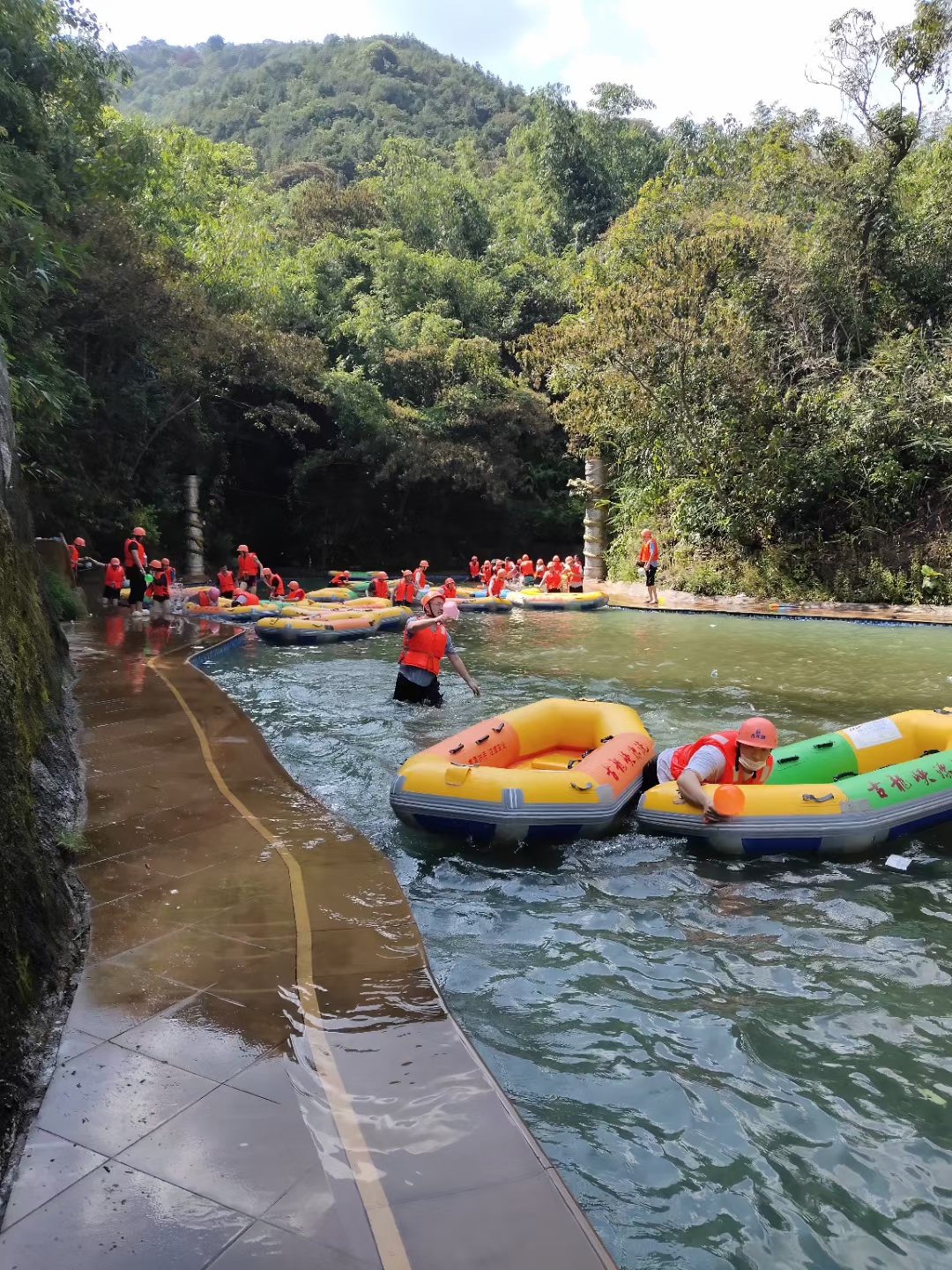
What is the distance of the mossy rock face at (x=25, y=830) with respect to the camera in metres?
2.91

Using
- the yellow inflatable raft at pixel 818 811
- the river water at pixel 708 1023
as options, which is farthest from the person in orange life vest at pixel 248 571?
the yellow inflatable raft at pixel 818 811

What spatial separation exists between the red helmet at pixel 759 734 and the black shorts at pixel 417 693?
388cm

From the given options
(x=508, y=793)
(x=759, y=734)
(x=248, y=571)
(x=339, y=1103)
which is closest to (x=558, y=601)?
(x=248, y=571)

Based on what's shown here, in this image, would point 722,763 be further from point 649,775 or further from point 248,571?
point 248,571

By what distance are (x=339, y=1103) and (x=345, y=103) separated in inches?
3684

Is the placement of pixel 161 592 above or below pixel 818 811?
above

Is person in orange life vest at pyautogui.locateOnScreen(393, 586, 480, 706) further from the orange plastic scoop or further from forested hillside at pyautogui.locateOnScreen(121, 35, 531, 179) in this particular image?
forested hillside at pyautogui.locateOnScreen(121, 35, 531, 179)

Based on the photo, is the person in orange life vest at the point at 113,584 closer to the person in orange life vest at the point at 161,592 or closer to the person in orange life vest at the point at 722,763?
the person in orange life vest at the point at 161,592

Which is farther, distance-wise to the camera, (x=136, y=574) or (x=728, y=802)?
(x=136, y=574)

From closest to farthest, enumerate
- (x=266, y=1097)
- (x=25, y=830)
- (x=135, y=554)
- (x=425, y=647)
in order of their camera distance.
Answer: (x=266, y=1097) < (x=25, y=830) < (x=425, y=647) < (x=135, y=554)

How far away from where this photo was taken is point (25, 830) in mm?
3436

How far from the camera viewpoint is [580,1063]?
11.3 ft

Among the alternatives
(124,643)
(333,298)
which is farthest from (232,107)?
(124,643)

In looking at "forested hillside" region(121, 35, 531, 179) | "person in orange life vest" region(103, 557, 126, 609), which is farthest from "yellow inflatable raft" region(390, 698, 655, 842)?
"forested hillside" region(121, 35, 531, 179)
